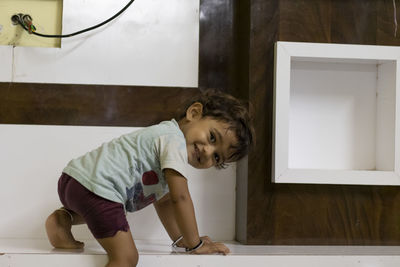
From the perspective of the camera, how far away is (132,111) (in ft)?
4.40

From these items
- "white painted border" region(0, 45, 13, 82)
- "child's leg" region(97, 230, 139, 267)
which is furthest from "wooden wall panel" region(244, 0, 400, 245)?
"white painted border" region(0, 45, 13, 82)

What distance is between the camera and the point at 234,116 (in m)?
1.12

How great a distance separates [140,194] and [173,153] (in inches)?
6.0

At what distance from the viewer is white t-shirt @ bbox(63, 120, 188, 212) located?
106 cm

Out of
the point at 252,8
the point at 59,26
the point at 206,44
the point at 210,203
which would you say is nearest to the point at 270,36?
the point at 252,8

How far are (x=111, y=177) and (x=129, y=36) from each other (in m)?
0.47

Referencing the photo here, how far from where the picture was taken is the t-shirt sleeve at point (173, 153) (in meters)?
1.05

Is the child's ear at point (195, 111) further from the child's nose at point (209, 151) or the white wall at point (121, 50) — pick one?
the white wall at point (121, 50)

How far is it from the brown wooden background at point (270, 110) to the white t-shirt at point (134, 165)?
0.23 m

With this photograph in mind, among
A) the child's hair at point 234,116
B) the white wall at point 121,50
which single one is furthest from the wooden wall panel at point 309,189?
the white wall at point 121,50

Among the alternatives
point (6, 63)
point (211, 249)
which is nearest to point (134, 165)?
point (211, 249)

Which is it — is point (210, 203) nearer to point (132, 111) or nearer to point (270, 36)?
point (132, 111)

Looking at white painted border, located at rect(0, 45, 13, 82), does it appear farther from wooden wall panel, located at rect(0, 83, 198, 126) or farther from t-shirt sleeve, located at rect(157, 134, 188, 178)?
t-shirt sleeve, located at rect(157, 134, 188, 178)

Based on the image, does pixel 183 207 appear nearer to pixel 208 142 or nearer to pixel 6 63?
pixel 208 142
